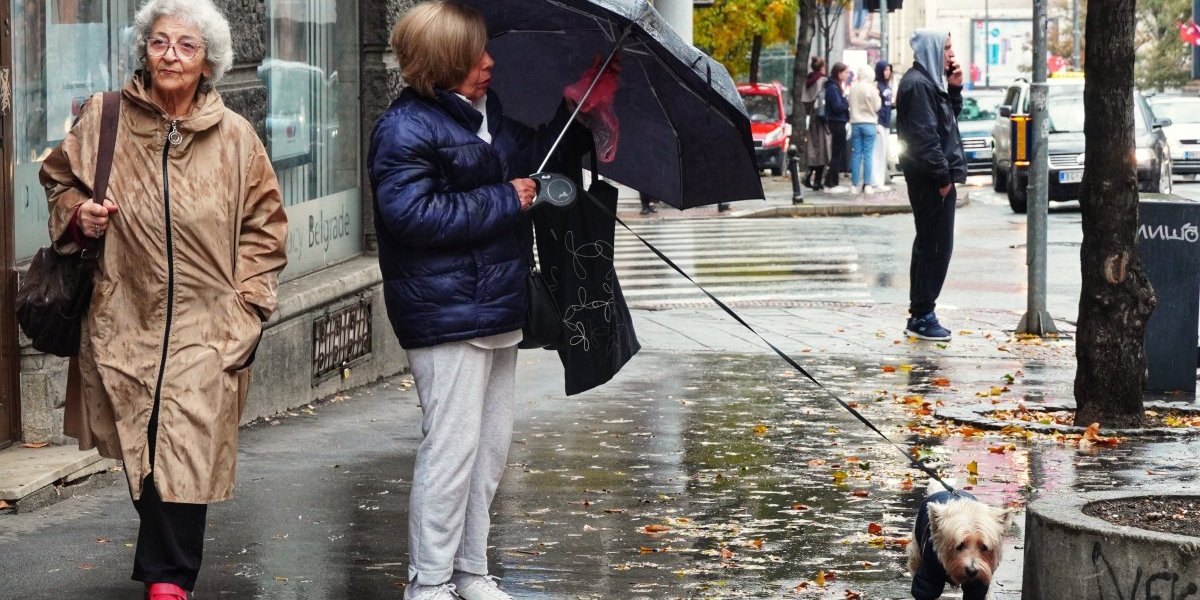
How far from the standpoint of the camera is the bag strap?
503cm

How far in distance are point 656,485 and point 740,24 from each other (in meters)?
36.5

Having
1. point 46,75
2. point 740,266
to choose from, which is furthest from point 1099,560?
point 740,266

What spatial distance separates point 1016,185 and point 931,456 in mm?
17622

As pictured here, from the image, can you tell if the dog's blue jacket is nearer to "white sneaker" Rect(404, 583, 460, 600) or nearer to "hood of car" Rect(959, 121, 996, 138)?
"white sneaker" Rect(404, 583, 460, 600)

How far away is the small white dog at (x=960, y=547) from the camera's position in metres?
5.34

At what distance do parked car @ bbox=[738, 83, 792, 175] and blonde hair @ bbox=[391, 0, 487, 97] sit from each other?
96.4 feet

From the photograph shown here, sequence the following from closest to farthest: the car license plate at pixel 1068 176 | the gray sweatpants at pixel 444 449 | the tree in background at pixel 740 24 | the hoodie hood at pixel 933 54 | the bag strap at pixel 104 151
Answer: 1. the bag strap at pixel 104 151
2. the gray sweatpants at pixel 444 449
3. the hoodie hood at pixel 933 54
4. the car license plate at pixel 1068 176
5. the tree in background at pixel 740 24

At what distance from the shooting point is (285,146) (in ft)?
32.5

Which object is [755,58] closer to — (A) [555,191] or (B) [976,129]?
(B) [976,129]

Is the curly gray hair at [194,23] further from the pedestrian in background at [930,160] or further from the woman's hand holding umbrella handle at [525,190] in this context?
the pedestrian in background at [930,160]

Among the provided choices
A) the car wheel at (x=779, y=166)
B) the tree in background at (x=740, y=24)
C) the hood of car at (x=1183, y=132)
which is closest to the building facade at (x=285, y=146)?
the hood of car at (x=1183, y=132)

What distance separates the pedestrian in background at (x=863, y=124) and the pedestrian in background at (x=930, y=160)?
529 inches

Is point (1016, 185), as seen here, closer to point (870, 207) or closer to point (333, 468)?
point (870, 207)

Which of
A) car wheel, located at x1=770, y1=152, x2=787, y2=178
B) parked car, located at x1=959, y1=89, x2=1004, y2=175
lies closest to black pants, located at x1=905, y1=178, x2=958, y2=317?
car wheel, located at x1=770, y1=152, x2=787, y2=178
